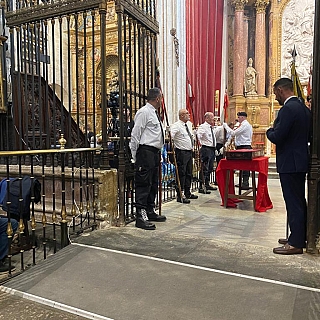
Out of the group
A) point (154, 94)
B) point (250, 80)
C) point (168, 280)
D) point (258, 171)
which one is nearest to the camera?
point (168, 280)

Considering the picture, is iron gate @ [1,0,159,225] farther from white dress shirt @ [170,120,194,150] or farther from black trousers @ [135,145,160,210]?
white dress shirt @ [170,120,194,150]

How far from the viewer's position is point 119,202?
391cm

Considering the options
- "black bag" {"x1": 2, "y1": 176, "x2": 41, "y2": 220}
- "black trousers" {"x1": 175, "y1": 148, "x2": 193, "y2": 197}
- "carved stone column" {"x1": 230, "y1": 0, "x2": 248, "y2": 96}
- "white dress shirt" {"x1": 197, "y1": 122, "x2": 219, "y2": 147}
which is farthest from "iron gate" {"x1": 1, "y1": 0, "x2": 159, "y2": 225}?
"carved stone column" {"x1": 230, "y1": 0, "x2": 248, "y2": 96}

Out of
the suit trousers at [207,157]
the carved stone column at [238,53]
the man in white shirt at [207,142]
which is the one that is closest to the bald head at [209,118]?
the man in white shirt at [207,142]

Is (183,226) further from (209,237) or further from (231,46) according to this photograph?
(231,46)

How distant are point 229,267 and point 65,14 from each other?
3.40 meters

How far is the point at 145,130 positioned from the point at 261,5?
10323 millimetres

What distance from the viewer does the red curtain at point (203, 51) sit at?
8.63 meters

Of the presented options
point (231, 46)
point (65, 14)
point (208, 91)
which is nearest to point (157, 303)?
point (65, 14)

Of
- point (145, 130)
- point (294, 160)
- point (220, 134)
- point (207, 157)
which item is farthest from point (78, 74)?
point (220, 134)

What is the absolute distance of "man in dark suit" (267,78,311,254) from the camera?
113 inches

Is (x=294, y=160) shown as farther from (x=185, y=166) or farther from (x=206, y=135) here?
(x=206, y=135)

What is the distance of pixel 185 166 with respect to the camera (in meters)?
5.70

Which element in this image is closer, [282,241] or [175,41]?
[282,241]
